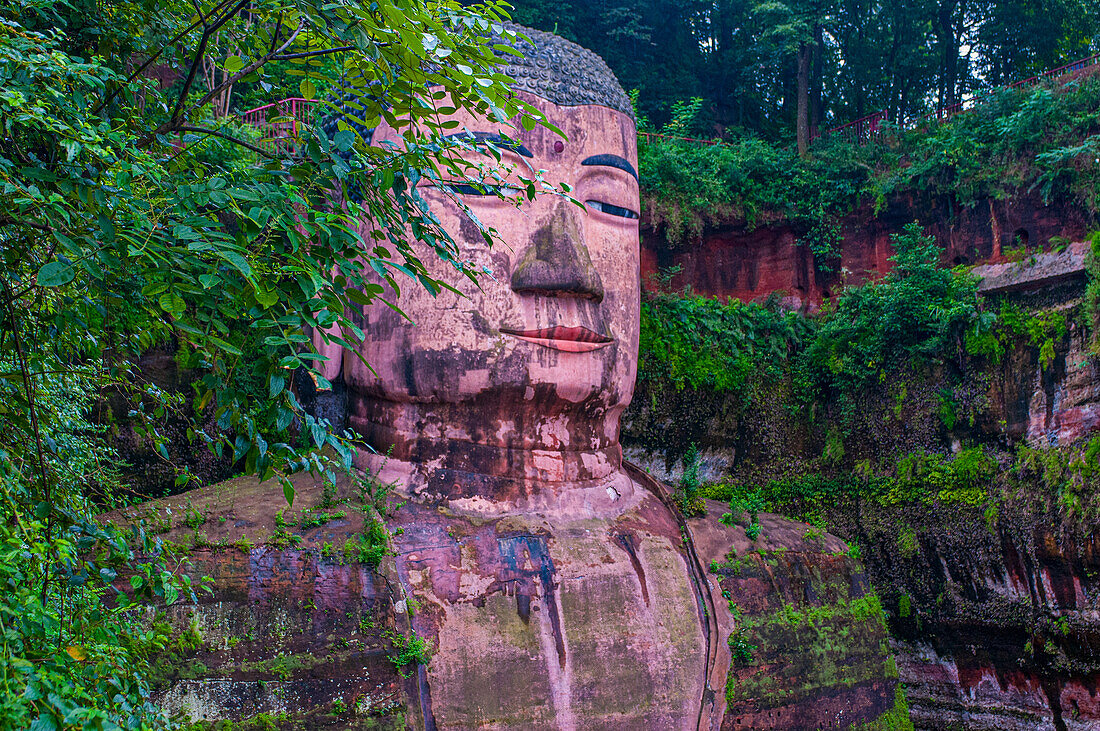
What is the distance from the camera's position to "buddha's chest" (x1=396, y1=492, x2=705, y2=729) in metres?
5.01

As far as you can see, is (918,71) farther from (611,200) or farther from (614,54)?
(611,200)

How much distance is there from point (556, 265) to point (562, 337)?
1.69 feet

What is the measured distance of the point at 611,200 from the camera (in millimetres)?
6348

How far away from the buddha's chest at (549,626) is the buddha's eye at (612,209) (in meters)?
2.35

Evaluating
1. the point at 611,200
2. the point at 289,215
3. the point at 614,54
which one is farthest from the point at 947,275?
the point at 614,54

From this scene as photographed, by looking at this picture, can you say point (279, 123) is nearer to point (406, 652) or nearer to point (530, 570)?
point (530, 570)

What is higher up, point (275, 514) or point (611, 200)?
point (611, 200)

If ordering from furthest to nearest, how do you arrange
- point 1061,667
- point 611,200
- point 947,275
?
1. point 947,275
2. point 1061,667
3. point 611,200

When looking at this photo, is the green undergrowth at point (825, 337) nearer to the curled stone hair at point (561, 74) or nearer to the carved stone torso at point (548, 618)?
the curled stone hair at point (561, 74)

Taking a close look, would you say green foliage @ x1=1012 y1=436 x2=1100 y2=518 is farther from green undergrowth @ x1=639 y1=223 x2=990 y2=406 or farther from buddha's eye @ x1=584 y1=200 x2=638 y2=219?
buddha's eye @ x1=584 y1=200 x2=638 y2=219

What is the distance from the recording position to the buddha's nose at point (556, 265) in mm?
5754

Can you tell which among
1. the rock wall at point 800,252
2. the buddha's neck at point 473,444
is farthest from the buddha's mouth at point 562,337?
the rock wall at point 800,252

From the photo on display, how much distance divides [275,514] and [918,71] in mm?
18194

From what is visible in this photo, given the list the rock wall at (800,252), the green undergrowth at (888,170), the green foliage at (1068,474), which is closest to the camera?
the green foliage at (1068,474)
